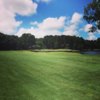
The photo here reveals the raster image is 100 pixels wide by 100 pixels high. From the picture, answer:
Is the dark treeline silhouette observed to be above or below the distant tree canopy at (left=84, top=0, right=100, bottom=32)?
below

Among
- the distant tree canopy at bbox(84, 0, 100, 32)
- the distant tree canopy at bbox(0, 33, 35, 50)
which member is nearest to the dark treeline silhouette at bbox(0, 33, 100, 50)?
the distant tree canopy at bbox(0, 33, 35, 50)

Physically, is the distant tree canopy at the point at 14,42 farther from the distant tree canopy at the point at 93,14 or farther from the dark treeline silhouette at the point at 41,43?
the distant tree canopy at the point at 93,14

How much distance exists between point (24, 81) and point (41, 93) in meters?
1.62

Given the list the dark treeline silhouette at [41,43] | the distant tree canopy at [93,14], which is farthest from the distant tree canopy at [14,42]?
the distant tree canopy at [93,14]

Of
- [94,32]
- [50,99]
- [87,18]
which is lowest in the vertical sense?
[50,99]

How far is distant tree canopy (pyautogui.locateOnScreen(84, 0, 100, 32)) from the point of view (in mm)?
20389

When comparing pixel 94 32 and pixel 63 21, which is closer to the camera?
pixel 63 21

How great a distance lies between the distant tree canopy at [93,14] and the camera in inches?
803

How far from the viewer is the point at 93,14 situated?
72.4 feet

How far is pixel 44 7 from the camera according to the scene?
618 inches

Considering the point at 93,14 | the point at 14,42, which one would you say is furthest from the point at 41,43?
the point at 93,14

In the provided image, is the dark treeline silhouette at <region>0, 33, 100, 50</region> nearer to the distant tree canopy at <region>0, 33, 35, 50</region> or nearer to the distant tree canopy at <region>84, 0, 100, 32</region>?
the distant tree canopy at <region>0, 33, 35, 50</region>

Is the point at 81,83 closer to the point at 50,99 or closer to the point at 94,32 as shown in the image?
the point at 50,99

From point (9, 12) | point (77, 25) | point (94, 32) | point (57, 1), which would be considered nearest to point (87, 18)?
point (94, 32)
